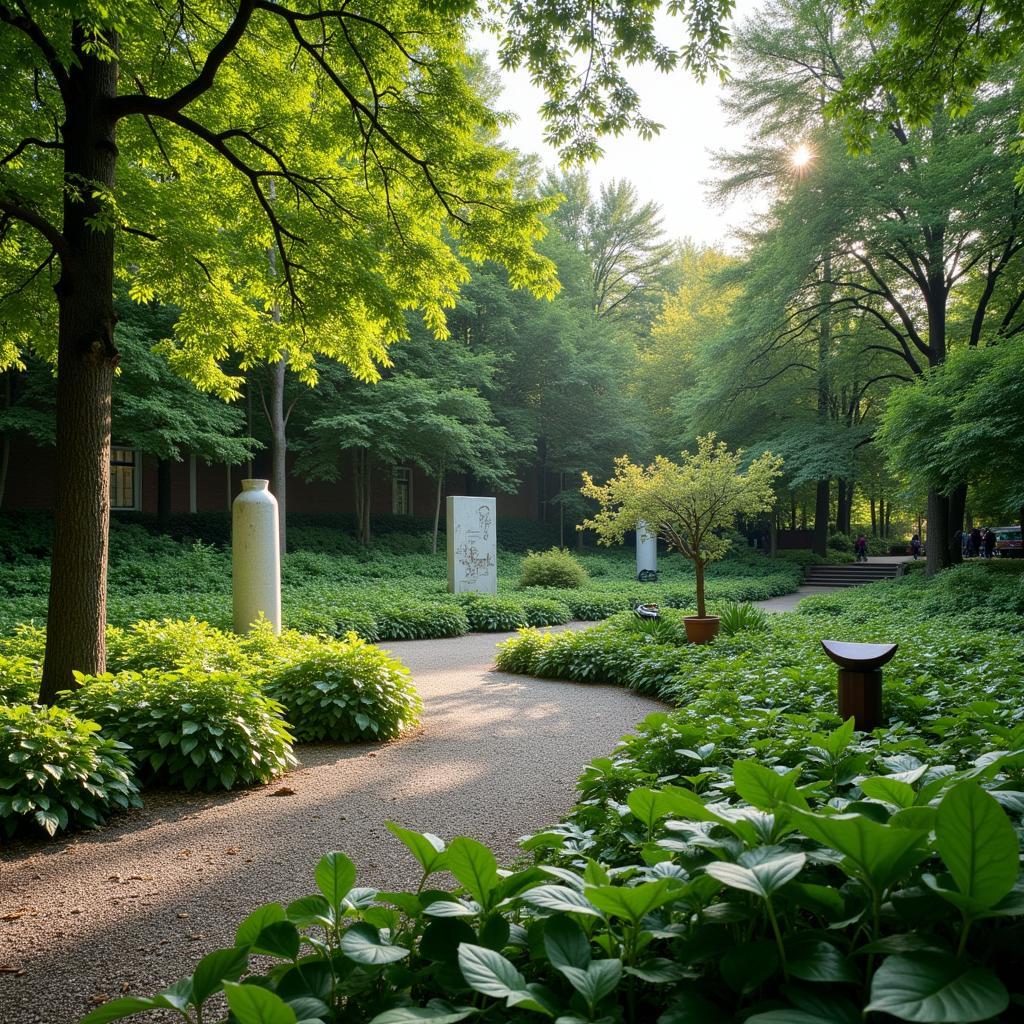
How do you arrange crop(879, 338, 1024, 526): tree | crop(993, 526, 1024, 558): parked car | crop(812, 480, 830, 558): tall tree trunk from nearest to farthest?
crop(879, 338, 1024, 526): tree
crop(812, 480, 830, 558): tall tree trunk
crop(993, 526, 1024, 558): parked car

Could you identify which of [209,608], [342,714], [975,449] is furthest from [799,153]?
[342,714]

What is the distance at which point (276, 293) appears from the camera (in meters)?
7.45

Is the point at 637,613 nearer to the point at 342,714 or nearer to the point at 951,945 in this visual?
the point at 342,714

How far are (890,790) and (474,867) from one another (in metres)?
0.82

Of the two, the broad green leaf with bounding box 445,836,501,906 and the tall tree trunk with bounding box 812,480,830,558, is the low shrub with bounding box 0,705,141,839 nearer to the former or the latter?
the broad green leaf with bounding box 445,836,501,906

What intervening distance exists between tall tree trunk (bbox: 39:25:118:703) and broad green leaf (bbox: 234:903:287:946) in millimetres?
4878

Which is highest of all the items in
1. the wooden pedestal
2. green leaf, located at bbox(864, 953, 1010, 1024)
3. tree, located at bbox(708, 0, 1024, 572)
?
tree, located at bbox(708, 0, 1024, 572)

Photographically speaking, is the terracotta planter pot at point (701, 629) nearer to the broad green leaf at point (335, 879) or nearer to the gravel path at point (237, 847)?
the gravel path at point (237, 847)

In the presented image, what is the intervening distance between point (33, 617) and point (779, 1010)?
1211 cm

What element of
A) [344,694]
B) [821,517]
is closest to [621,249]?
[821,517]

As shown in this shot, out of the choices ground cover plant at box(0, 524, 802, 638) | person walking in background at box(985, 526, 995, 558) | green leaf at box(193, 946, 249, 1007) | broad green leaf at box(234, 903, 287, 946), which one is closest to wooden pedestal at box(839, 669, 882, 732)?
broad green leaf at box(234, 903, 287, 946)

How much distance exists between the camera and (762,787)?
4.67 feet

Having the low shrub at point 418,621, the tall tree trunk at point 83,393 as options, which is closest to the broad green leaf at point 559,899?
the tall tree trunk at point 83,393

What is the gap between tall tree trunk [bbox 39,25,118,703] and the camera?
5418 mm
